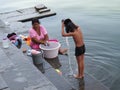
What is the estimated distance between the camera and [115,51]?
10422mm

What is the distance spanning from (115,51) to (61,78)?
3723 mm

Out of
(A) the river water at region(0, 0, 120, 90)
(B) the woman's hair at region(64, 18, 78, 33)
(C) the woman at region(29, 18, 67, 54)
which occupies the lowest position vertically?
(A) the river water at region(0, 0, 120, 90)

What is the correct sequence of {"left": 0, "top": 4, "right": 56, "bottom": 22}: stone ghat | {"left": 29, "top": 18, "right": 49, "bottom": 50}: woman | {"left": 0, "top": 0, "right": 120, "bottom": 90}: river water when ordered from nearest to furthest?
{"left": 0, "top": 0, "right": 120, "bottom": 90}: river water → {"left": 29, "top": 18, "right": 49, "bottom": 50}: woman → {"left": 0, "top": 4, "right": 56, "bottom": 22}: stone ghat

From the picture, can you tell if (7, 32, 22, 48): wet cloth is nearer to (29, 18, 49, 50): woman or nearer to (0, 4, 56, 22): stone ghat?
(29, 18, 49, 50): woman

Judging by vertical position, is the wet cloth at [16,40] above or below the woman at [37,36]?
below

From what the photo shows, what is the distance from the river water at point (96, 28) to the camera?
8812mm

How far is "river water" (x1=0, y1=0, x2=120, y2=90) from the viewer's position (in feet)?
28.9

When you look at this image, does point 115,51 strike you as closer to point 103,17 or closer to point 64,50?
point 64,50

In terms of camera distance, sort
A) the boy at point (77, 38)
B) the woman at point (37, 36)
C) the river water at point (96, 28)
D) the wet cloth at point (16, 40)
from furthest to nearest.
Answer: the wet cloth at point (16, 40), the woman at point (37, 36), the river water at point (96, 28), the boy at point (77, 38)

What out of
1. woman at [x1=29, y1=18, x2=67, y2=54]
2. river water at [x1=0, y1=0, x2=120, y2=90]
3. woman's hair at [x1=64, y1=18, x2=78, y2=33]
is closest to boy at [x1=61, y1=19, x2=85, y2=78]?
woman's hair at [x1=64, y1=18, x2=78, y2=33]

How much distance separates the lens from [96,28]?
1327 centimetres

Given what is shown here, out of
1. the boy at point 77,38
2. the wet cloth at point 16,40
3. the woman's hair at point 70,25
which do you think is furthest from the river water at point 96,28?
the wet cloth at point 16,40

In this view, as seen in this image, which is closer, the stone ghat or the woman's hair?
the woman's hair

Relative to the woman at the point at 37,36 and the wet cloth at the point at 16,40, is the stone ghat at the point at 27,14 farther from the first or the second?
the woman at the point at 37,36
